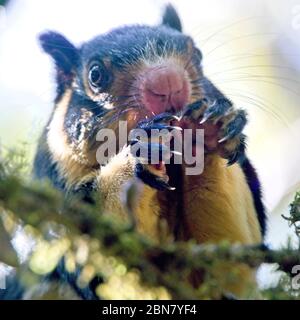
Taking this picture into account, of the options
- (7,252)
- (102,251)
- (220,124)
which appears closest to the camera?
(102,251)

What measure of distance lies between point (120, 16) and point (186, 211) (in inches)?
19.8

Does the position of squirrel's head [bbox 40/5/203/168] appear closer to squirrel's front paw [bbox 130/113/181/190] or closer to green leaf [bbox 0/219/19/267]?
squirrel's front paw [bbox 130/113/181/190]

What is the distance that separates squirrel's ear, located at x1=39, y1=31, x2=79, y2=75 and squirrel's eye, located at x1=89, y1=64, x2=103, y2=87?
0.05 m

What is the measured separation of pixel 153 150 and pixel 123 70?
29 centimetres

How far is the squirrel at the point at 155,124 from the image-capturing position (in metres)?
1.39

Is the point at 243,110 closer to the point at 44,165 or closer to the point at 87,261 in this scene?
the point at 44,165

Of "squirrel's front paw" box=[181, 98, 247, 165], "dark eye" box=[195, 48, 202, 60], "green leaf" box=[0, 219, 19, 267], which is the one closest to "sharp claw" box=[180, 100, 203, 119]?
"squirrel's front paw" box=[181, 98, 247, 165]

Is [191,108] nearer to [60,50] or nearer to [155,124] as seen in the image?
[155,124]

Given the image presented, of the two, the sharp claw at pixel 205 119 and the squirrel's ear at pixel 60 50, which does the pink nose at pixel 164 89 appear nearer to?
the sharp claw at pixel 205 119

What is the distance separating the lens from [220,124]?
138cm

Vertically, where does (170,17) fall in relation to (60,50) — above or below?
above

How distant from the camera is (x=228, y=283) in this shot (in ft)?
4.11

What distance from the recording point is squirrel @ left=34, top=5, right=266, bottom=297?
139 centimetres

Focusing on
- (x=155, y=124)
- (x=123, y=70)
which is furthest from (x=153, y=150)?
(x=123, y=70)
